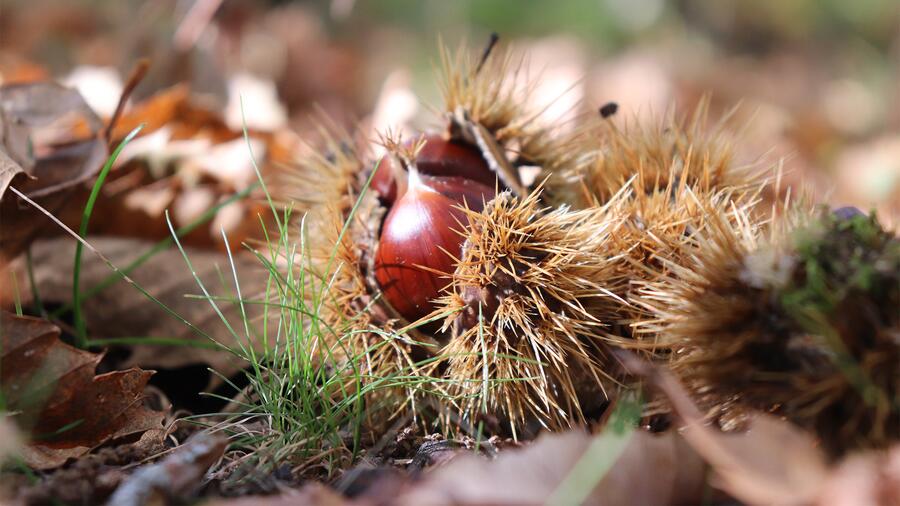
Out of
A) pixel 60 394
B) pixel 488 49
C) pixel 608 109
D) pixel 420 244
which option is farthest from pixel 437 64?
pixel 60 394

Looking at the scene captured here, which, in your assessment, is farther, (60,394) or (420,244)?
(420,244)

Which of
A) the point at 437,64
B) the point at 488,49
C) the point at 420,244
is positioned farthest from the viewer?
the point at 437,64

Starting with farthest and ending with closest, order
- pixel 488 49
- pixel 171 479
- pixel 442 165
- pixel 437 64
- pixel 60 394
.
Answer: pixel 437 64 < pixel 488 49 < pixel 442 165 < pixel 60 394 < pixel 171 479

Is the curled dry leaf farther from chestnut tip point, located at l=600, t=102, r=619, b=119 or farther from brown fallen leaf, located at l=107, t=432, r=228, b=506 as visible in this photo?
chestnut tip point, located at l=600, t=102, r=619, b=119

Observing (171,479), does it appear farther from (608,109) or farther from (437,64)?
(437,64)

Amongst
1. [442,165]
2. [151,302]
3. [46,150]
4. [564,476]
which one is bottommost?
[151,302]

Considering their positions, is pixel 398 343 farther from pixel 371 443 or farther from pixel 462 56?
pixel 462 56

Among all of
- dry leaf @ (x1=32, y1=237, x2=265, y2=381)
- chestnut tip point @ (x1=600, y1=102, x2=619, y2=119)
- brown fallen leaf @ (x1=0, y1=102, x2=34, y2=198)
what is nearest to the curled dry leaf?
brown fallen leaf @ (x1=0, y1=102, x2=34, y2=198)
